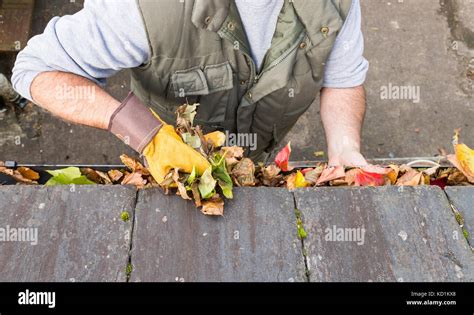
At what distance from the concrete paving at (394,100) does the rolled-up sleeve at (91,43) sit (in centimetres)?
235

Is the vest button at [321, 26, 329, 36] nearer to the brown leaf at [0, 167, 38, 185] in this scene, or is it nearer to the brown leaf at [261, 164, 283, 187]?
the brown leaf at [261, 164, 283, 187]

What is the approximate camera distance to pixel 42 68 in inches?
92.7

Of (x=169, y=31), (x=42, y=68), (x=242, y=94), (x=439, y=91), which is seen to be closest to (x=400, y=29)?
(x=439, y=91)

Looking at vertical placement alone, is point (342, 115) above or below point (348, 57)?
below

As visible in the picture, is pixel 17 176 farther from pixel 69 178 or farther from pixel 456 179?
pixel 456 179

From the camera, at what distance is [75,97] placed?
7.72ft

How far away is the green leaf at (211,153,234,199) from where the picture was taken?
1.72 metres

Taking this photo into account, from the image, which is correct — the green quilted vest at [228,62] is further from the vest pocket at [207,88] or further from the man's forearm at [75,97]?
the man's forearm at [75,97]

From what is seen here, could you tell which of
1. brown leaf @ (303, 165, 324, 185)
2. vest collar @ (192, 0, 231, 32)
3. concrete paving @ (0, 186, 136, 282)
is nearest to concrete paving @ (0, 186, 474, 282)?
concrete paving @ (0, 186, 136, 282)

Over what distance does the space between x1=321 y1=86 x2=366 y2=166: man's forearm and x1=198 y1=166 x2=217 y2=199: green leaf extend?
126 centimetres

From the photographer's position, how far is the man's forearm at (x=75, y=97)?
2.31 meters

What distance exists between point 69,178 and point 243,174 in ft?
2.36

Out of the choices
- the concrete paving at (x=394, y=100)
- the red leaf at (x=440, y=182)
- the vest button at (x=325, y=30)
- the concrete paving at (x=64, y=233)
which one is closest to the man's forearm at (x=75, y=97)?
the concrete paving at (x=64, y=233)

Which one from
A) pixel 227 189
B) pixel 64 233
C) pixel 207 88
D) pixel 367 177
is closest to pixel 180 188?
pixel 227 189
